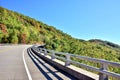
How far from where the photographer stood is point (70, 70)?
50.7ft

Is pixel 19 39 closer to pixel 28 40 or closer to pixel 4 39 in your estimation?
pixel 28 40

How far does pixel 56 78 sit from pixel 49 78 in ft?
1.15

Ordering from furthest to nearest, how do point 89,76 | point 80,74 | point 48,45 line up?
point 48,45 < point 80,74 < point 89,76

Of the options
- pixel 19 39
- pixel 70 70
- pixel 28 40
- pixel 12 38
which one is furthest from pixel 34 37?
pixel 70 70

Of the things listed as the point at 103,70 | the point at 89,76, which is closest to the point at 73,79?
the point at 89,76

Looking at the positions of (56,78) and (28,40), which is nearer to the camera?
(56,78)

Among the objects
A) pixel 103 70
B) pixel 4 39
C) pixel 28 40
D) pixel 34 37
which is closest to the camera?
pixel 103 70

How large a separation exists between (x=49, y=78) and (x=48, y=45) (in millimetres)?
58731

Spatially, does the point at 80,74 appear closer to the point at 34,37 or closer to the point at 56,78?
the point at 56,78

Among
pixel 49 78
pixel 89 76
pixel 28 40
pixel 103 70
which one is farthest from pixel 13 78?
pixel 28 40

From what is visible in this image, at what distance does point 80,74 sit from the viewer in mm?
13398

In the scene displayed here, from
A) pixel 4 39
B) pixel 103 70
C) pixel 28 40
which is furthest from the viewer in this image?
pixel 28 40

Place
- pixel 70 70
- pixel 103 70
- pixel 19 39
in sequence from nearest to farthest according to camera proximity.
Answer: pixel 103 70
pixel 70 70
pixel 19 39

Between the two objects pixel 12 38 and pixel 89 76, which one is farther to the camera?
pixel 12 38
